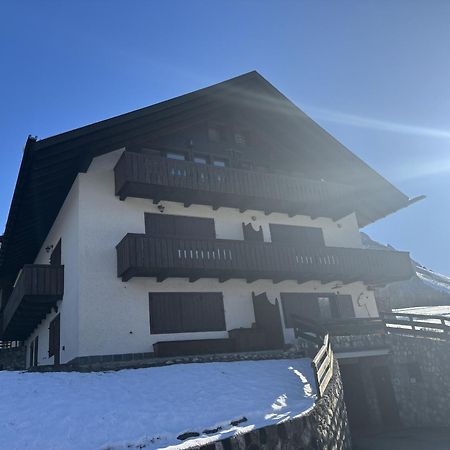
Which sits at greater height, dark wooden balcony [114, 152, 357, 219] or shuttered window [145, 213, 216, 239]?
dark wooden balcony [114, 152, 357, 219]

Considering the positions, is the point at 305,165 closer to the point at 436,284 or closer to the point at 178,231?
the point at 178,231

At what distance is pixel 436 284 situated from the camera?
59344 millimetres

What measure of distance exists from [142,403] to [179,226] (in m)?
10.1

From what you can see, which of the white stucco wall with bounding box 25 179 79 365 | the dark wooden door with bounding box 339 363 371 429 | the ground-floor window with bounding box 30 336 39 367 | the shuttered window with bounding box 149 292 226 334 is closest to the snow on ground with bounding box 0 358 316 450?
the shuttered window with bounding box 149 292 226 334

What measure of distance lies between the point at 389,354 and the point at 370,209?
10.8m

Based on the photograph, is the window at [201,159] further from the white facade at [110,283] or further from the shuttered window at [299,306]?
the shuttered window at [299,306]

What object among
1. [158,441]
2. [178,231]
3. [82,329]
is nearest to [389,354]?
[178,231]

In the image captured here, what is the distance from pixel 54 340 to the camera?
20.5 metres

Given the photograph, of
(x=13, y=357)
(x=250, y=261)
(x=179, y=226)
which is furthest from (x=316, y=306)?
(x=13, y=357)

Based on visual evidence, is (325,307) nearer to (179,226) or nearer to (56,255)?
(179,226)

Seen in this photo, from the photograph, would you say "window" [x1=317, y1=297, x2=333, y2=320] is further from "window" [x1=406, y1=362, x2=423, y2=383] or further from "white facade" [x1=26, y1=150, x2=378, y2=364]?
"window" [x1=406, y1=362, x2=423, y2=383]

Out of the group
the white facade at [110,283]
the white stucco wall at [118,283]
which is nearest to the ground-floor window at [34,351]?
the white facade at [110,283]

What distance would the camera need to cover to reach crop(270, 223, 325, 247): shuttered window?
74.4 ft

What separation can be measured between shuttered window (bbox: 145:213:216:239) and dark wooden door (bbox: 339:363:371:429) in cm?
793
